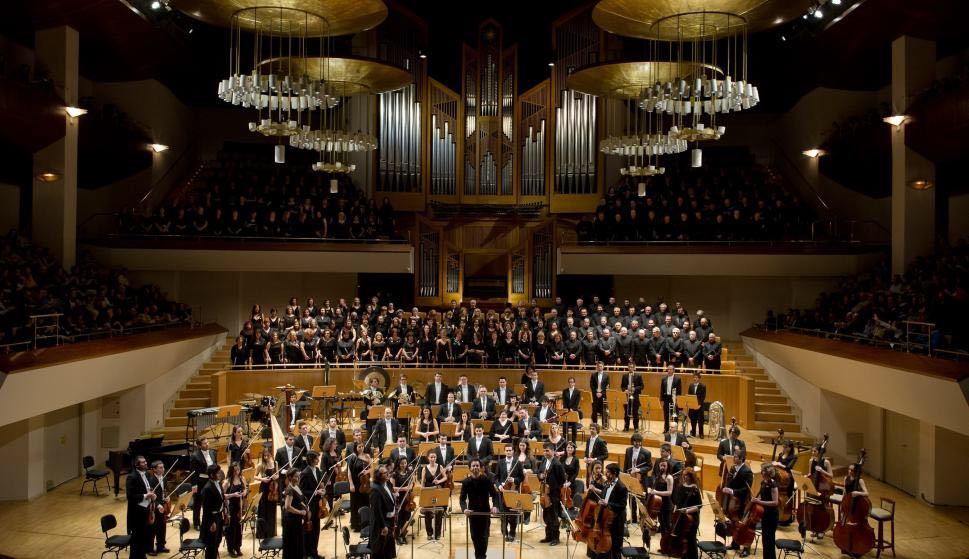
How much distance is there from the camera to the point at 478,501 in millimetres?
9516

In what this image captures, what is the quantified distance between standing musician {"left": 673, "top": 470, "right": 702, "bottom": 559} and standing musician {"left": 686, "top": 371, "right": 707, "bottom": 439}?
4.21m

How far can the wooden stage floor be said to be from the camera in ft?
33.2

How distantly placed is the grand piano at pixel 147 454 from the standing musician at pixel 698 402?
24.9 feet

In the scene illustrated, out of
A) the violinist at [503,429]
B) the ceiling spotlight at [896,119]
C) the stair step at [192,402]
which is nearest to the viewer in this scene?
the violinist at [503,429]

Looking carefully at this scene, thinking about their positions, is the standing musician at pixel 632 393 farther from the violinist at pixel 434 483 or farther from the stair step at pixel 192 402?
the stair step at pixel 192 402

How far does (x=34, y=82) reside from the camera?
1395 cm

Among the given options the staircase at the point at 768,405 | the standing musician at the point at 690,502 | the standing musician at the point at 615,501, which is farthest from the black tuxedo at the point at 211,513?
the staircase at the point at 768,405

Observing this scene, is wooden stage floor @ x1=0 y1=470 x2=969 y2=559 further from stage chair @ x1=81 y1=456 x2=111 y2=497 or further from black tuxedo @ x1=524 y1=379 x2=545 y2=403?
black tuxedo @ x1=524 y1=379 x2=545 y2=403

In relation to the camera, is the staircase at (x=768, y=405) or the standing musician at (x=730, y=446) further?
the staircase at (x=768, y=405)

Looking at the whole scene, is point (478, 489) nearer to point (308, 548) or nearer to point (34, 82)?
point (308, 548)

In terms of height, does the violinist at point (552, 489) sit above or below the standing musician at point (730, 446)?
below

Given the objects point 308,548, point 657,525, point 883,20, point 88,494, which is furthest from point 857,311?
point 88,494

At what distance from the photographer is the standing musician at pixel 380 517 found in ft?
30.0

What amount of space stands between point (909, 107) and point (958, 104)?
1521 mm
